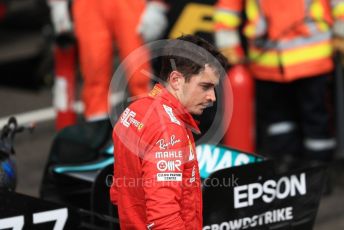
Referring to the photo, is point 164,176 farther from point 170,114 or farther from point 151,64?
point 151,64

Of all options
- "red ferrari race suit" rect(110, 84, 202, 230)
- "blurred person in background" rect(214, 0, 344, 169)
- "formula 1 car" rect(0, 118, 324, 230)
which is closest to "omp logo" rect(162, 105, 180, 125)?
"red ferrari race suit" rect(110, 84, 202, 230)

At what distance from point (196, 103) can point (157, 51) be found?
31 cm

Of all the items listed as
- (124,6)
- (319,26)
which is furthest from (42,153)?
(319,26)

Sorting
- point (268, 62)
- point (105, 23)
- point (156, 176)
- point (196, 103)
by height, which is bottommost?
point (156, 176)

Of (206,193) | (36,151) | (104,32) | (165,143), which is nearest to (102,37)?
(104,32)

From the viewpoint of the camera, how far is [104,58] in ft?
23.1

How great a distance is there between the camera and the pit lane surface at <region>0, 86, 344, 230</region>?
6.32m

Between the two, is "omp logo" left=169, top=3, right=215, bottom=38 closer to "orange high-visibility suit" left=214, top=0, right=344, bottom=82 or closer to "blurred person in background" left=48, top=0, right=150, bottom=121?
"blurred person in background" left=48, top=0, right=150, bottom=121

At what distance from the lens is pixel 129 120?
3.58m

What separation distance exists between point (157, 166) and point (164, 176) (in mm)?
45

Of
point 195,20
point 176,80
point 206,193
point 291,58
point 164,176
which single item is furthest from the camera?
point 195,20

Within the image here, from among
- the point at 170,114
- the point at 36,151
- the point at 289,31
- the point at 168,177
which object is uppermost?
the point at 289,31

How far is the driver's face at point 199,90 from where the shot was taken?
11.6 feet

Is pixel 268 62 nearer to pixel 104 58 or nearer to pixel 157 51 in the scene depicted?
pixel 104 58
